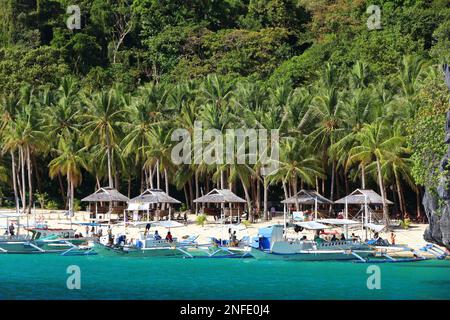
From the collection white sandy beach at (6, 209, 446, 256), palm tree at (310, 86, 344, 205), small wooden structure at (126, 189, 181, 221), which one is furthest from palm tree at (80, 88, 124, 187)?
palm tree at (310, 86, 344, 205)

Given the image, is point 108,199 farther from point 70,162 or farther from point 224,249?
point 224,249

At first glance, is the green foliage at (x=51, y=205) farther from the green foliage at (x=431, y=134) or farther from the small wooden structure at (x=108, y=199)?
the green foliage at (x=431, y=134)

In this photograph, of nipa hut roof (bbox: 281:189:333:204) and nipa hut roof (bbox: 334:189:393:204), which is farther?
nipa hut roof (bbox: 281:189:333:204)

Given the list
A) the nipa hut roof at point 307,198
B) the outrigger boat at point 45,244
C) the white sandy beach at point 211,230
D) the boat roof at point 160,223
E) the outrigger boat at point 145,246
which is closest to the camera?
the outrigger boat at point 145,246

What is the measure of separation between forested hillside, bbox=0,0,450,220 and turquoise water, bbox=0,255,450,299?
5.95 m

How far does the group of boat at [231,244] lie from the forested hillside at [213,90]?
440 centimetres

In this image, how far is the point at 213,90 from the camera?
6969cm

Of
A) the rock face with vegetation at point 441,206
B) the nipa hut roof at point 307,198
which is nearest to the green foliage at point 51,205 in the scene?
the nipa hut roof at point 307,198

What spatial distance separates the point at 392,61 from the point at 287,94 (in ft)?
37.9

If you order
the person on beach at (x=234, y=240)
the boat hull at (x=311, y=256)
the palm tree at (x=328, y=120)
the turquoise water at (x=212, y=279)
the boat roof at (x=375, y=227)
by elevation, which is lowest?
the turquoise water at (x=212, y=279)

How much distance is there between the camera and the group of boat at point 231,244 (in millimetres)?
49469

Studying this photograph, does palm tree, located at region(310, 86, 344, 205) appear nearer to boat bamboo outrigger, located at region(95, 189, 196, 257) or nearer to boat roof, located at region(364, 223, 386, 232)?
boat roof, located at region(364, 223, 386, 232)

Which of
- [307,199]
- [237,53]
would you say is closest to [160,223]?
[307,199]

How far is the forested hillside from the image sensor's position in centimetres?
6169
